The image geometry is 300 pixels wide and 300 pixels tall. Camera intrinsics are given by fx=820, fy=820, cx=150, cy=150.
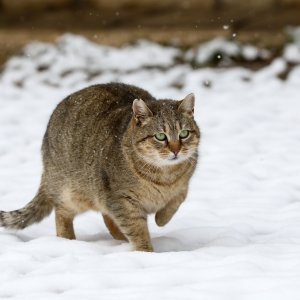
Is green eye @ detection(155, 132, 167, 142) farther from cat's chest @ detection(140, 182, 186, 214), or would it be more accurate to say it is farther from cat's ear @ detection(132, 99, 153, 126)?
cat's chest @ detection(140, 182, 186, 214)

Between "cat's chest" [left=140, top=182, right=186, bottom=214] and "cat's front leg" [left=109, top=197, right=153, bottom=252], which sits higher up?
"cat's chest" [left=140, top=182, right=186, bottom=214]

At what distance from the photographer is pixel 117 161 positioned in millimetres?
5133

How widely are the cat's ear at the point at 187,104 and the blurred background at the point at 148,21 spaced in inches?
217

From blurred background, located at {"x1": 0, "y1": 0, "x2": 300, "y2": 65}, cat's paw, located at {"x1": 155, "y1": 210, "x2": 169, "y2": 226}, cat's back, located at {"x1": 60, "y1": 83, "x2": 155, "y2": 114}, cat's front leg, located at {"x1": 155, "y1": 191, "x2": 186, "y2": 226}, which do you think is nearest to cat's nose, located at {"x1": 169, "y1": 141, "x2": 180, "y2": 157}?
cat's front leg, located at {"x1": 155, "y1": 191, "x2": 186, "y2": 226}

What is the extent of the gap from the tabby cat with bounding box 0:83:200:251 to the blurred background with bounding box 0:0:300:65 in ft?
17.1

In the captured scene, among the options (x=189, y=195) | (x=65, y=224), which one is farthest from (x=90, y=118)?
(x=189, y=195)

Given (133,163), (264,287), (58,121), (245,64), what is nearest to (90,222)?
(58,121)

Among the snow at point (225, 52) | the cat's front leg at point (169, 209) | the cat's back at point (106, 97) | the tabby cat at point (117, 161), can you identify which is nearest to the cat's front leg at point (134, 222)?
the tabby cat at point (117, 161)

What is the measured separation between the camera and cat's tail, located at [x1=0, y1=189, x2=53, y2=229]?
5.47 metres

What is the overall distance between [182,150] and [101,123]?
765 mm

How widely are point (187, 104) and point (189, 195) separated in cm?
166

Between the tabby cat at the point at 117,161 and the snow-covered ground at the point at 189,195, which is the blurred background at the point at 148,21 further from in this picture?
the tabby cat at the point at 117,161

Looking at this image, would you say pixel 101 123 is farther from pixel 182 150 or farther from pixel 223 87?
pixel 223 87

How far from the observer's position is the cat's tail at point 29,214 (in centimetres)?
547
